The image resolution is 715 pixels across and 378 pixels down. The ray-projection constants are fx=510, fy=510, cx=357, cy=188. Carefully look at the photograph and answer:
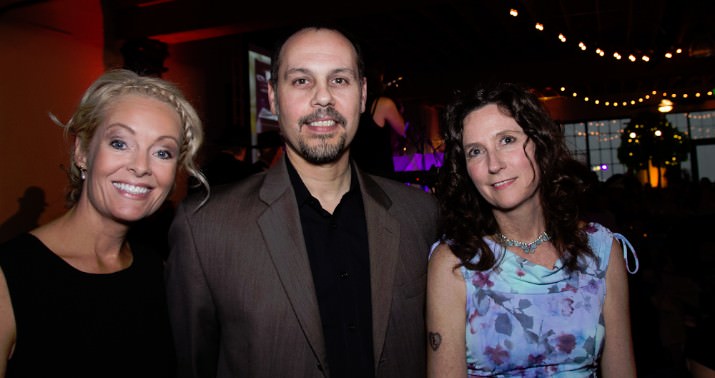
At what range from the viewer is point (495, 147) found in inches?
70.1

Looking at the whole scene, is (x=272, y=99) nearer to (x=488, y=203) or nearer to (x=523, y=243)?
(x=488, y=203)

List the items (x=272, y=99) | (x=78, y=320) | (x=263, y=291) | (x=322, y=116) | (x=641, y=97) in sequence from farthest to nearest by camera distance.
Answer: (x=641, y=97) < (x=272, y=99) < (x=322, y=116) < (x=263, y=291) < (x=78, y=320)

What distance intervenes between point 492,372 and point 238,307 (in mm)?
873

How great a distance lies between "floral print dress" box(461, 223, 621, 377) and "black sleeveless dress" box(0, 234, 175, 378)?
1.03 metres

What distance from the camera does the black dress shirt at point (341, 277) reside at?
61.6 inches

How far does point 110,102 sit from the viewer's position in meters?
1.58

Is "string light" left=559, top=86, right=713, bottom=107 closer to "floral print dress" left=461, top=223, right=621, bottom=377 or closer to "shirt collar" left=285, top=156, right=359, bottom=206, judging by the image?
"floral print dress" left=461, top=223, right=621, bottom=377

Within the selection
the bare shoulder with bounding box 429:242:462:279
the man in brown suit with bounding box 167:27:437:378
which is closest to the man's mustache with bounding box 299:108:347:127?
the man in brown suit with bounding box 167:27:437:378

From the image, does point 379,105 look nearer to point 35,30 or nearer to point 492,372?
point 492,372

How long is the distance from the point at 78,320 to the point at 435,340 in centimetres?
108

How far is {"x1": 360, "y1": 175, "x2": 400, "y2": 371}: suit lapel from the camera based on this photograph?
1589 mm

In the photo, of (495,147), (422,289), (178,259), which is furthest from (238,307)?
(495,147)

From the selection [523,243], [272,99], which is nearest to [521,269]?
[523,243]

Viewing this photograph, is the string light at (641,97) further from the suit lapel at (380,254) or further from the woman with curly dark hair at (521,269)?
the suit lapel at (380,254)
